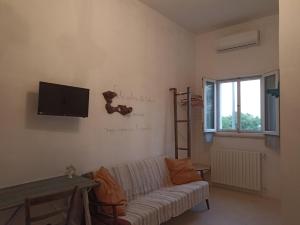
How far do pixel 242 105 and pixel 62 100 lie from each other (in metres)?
3.46

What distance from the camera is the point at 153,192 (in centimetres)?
327

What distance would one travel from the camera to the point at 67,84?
2.74 meters

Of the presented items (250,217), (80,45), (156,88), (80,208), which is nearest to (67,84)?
(80,45)

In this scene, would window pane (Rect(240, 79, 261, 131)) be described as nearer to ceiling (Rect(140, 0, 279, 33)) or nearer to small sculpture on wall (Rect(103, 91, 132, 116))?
A: ceiling (Rect(140, 0, 279, 33))

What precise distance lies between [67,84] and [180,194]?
6.44ft

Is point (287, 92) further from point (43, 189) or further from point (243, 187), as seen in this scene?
point (243, 187)

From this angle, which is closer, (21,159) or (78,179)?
(21,159)

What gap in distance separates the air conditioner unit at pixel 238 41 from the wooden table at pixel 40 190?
3613 mm

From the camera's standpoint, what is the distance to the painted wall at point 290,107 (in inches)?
61.3

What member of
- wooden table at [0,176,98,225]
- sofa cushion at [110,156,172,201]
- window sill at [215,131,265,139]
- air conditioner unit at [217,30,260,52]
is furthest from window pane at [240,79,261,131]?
wooden table at [0,176,98,225]

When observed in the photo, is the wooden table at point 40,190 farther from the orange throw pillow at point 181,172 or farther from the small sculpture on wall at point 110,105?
the orange throw pillow at point 181,172

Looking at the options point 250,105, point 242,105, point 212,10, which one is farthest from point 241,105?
point 212,10

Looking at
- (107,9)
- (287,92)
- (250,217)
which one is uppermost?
(107,9)

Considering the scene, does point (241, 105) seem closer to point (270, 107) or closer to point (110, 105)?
point (270, 107)
